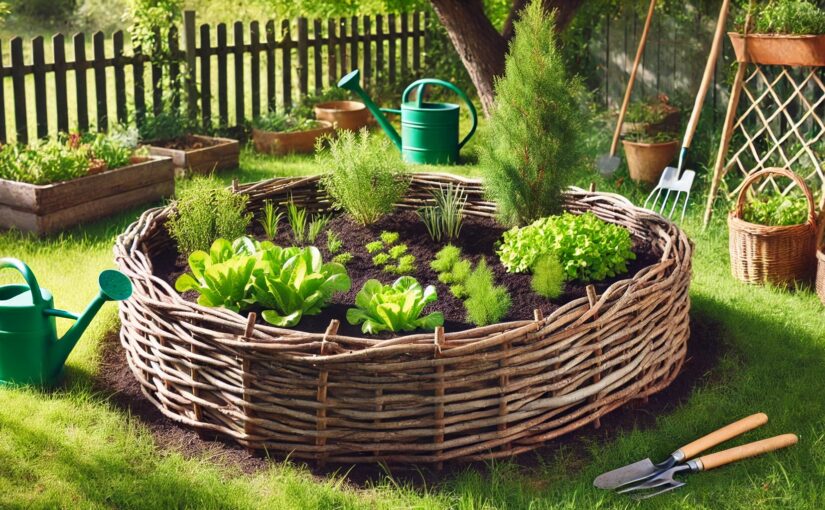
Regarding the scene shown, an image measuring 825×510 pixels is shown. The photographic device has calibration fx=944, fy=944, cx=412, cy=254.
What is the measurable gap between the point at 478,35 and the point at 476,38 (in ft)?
0.09

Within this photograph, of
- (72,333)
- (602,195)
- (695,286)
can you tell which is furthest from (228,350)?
(695,286)

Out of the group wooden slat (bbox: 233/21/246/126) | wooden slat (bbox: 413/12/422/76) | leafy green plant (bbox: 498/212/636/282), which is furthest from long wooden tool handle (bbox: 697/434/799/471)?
wooden slat (bbox: 413/12/422/76)

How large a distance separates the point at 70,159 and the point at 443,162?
2.99 meters

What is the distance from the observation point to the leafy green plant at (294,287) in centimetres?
344

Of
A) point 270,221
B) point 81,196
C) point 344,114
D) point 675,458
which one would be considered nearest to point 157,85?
point 344,114

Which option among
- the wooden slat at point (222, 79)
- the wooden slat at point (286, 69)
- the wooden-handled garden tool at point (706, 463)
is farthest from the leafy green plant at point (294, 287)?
the wooden slat at point (286, 69)

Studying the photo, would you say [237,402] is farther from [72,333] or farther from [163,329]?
[72,333]

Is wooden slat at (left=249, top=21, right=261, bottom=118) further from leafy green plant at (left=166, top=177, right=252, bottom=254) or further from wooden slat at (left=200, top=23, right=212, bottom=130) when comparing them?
leafy green plant at (left=166, top=177, right=252, bottom=254)

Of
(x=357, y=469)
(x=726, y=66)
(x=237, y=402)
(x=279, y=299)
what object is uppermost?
(x=726, y=66)

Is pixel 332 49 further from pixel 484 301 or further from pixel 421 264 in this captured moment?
pixel 484 301

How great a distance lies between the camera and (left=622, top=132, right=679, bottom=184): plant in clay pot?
6758mm

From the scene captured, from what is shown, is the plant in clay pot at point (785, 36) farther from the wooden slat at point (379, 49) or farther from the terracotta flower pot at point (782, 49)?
the wooden slat at point (379, 49)

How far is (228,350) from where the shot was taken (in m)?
3.16

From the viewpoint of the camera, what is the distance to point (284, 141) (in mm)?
7918
